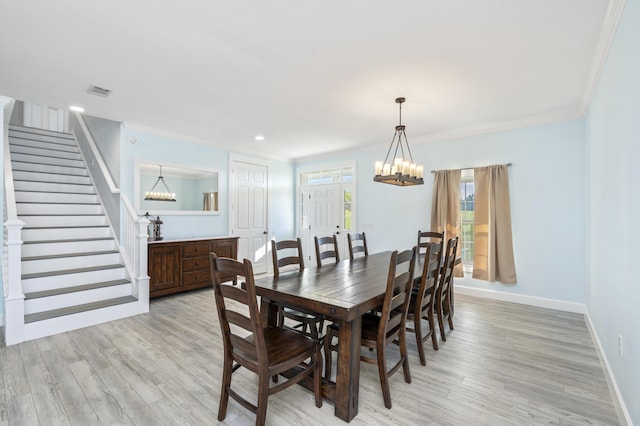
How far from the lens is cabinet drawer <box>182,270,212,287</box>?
4.63 metres

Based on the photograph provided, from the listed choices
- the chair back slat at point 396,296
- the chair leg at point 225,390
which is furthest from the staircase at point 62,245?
the chair back slat at point 396,296

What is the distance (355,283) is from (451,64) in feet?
6.90

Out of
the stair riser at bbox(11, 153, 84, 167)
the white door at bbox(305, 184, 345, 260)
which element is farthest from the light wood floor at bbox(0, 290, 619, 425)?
the stair riser at bbox(11, 153, 84, 167)

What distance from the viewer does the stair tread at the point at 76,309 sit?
10.3 feet

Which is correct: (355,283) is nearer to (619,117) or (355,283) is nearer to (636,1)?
(619,117)

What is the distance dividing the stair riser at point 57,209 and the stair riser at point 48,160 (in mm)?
1204

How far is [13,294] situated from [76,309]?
23.0 inches

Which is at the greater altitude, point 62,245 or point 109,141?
point 109,141

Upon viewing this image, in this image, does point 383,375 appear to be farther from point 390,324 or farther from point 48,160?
point 48,160

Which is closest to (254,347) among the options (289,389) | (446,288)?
(289,389)

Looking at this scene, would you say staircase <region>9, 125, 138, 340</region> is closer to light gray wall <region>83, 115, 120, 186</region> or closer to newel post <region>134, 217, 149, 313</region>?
newel post <region>134, 217, 149, 313</region>

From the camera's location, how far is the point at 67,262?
3.89m

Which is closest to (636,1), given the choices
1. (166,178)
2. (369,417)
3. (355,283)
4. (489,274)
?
(355,283)

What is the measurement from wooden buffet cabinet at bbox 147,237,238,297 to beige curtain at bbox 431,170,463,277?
11.6 feet
